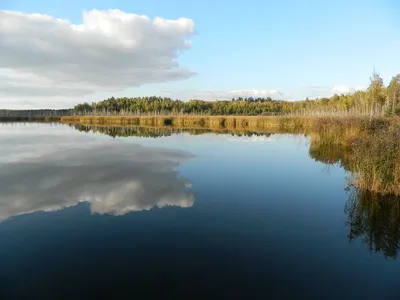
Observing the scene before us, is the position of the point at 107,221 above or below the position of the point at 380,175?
below

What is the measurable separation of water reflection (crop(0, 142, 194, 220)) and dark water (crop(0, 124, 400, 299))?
4cm

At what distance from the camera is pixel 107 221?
5922mm

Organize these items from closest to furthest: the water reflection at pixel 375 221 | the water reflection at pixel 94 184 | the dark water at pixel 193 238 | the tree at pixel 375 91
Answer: the dark water at pixel 193 238 < the water reflection at pixel 375 221 < the water reflection at pixel 94 184 < the tree at pixel 375 91

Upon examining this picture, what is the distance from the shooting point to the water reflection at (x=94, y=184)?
697cm

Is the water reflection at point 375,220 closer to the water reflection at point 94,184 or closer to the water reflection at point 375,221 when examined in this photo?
the water reflection at point 375,221

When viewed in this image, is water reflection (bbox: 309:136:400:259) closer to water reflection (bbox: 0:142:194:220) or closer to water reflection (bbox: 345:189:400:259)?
water reflection (bbox: 345:189:400:259)

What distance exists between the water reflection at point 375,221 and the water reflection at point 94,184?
11.2ft

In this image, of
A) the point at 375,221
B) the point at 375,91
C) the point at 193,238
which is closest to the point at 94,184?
the point at 193,238

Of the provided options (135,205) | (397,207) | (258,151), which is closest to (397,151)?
(397,207)

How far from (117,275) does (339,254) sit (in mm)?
3186

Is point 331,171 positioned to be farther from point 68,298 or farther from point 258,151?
point 68,298

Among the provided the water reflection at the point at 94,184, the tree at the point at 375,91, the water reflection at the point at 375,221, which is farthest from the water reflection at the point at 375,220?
the tree at the point at 375,91

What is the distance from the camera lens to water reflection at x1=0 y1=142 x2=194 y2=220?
6.97 meters

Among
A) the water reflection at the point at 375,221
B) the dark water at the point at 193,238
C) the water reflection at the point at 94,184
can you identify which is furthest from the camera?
the water reflection at the point at 94,184
